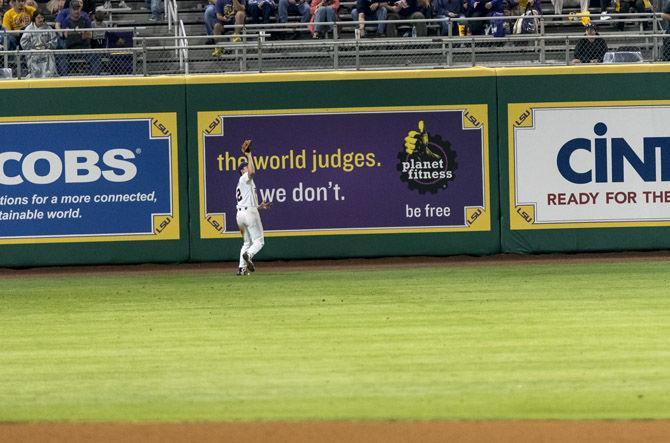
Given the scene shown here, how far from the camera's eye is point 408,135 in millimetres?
21969

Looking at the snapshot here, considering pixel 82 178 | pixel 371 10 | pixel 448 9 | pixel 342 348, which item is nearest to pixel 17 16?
pixel 82 178

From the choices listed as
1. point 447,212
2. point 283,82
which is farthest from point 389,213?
point 283,82

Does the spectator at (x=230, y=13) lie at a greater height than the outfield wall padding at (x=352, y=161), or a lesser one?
greater

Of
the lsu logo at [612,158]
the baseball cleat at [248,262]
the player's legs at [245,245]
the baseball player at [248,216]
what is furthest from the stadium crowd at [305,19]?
the baseball cleat at [248,262]

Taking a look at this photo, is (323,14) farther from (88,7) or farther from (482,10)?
(88,7)

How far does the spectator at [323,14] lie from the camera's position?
23922 millimetres

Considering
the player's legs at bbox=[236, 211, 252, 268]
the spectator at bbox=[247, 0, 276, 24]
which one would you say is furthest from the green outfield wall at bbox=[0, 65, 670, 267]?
the spectator at bbox=[247, 0, 276, 24]

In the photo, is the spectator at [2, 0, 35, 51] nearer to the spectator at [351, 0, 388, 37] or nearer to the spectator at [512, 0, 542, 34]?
the spectator at [351, 0, 388, 37]

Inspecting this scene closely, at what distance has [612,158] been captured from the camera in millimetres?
22016

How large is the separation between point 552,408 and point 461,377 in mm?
1397

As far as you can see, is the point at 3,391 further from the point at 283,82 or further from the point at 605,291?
the point at 283,82

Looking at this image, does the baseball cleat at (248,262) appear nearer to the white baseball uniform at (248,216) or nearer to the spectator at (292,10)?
the white baseball uniform at (248,216)

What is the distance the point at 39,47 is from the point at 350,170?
19.3 ft

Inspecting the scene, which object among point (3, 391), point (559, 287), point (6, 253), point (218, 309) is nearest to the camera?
point (3, 391)
